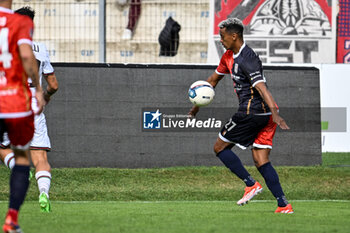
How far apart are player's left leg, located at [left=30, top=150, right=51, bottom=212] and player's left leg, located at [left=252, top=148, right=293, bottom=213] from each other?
2375 millimetres

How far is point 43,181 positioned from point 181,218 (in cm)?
177

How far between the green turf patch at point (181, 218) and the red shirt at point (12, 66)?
1118 mm

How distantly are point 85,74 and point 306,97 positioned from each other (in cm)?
380

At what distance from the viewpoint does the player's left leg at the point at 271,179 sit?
26.8ft

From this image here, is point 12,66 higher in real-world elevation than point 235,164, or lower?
higher

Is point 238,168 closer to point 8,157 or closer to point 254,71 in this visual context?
point 254,71

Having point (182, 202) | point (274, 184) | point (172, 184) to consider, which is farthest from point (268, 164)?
point (172, 184)

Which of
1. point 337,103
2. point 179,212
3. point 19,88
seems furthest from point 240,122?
point 337,103

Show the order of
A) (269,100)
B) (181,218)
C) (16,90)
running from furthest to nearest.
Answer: (269,100) < (181,218) < (16,90)

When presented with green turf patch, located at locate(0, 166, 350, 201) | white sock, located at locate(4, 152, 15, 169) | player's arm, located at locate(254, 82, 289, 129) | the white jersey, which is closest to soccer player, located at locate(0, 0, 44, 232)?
the white jersey

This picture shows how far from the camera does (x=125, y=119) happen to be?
12195 mm

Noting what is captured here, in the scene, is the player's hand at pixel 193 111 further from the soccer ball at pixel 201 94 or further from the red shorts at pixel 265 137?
the red shorts at pixel 265 137

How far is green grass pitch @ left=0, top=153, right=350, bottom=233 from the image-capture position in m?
6.61

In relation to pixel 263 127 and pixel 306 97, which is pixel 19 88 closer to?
pixel 263 127
